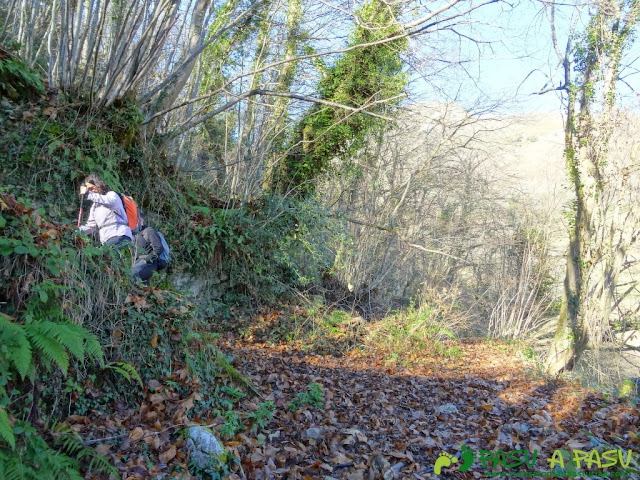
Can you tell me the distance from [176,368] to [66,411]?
1143 millimetres

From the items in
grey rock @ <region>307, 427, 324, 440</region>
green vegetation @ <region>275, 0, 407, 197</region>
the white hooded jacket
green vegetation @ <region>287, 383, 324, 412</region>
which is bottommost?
grey rock @ <region>307, 427, 324, 440</region>

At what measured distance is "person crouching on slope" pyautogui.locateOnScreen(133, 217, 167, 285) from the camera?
603 cm

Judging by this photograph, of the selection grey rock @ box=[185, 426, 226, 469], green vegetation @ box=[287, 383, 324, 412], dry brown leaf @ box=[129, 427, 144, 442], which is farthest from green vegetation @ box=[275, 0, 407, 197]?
dry brown leaf @ box=[129, 427, 144, 442]

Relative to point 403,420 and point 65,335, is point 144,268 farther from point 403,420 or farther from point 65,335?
point 403,420

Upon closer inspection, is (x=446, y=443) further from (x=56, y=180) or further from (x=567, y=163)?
(x=567, y=163)

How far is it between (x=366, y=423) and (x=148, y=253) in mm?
3727

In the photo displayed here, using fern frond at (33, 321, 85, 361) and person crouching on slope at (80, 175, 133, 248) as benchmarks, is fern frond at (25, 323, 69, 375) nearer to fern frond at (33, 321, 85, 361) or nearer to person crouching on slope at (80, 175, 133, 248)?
fern frond at (33, 321, 85, 361)

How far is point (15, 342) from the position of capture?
2.78 m

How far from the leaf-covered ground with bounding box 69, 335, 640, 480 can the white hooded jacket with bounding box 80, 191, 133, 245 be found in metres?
2.37

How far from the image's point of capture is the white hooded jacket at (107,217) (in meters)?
5.69

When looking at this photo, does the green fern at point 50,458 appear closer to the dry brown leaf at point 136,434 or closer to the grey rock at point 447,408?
the dry brown leaf at point 136,434

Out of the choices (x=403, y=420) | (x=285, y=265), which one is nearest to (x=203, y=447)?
(x=403, y=420)

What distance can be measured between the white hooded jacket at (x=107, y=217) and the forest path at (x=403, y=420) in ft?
8.24

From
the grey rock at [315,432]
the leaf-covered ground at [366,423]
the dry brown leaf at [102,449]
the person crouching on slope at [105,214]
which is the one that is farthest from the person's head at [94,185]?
the grey rock at [315,432]
